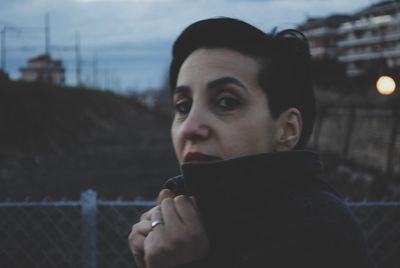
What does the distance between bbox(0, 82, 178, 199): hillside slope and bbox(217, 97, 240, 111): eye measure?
9.87 meters

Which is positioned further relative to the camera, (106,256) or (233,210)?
(106,256)

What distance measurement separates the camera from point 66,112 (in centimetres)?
2341

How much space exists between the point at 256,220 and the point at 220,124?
0.24m

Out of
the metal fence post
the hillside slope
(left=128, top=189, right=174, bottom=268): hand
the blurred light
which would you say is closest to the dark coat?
(left=128, top=189, right=174, bottom=268): hand

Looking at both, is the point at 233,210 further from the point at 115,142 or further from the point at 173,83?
the point at 115,142

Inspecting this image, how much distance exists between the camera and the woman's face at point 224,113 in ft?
3.32

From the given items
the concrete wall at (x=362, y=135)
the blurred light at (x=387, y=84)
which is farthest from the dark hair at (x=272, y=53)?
the concrete wall at (x=362, y=135)

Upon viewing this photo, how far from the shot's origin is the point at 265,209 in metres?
0.97

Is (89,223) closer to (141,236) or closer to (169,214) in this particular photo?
(141,236)

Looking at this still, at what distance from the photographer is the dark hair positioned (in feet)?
3.53

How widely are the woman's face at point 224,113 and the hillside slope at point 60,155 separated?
387 inches

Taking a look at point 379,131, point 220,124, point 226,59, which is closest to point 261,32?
point 226,59

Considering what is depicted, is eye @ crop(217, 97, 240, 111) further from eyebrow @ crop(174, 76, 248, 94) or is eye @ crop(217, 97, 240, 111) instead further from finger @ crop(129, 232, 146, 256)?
finger @ crop(129, 232, 146, 256)

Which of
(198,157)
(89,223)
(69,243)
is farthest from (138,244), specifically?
(69,243)
